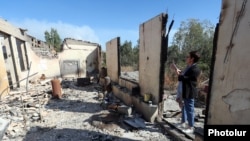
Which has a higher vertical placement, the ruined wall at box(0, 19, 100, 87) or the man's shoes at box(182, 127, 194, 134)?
the ruined wall at box(0, 19, 100, 87)

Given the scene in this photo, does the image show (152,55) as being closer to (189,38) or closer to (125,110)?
(125,110)

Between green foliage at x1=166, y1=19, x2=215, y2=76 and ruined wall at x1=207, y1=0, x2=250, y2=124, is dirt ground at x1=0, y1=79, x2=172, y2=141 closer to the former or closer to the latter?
ruined wall at x1=207, y1=0, x2=250, y2=124

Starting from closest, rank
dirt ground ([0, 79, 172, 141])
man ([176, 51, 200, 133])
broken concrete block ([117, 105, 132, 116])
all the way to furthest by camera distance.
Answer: man ([176, 51, 200, 133])
dirt ground ([0, 79, 172, 141])
broken concrete block ([117, 105, 132, 116])

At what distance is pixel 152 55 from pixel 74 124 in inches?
113

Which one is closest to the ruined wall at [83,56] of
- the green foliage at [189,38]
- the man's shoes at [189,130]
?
the green foliage at [189,38]

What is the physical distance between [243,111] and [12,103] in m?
7.17

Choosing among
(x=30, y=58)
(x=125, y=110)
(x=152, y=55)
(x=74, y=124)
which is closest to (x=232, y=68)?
(x=152, y=55)

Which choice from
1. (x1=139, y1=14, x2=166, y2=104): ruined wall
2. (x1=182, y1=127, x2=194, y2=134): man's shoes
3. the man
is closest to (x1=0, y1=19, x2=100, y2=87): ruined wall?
(x1=139, y1=14, x2=166, y2=104): ruined wall

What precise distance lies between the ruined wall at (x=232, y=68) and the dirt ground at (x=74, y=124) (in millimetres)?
1580

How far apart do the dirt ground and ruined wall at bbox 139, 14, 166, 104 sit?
905 mm

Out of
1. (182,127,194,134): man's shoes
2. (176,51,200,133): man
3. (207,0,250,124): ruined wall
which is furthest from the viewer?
(182,127,194,134): man's shoes

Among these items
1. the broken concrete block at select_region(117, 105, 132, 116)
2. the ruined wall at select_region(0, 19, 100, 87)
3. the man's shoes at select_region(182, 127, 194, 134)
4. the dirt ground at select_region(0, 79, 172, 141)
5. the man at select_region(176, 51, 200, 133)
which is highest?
the ruined wall at select_region(0, 19, 100, 87)

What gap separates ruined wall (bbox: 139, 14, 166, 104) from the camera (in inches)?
179

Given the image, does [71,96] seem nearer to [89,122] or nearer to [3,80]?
[3,80]
